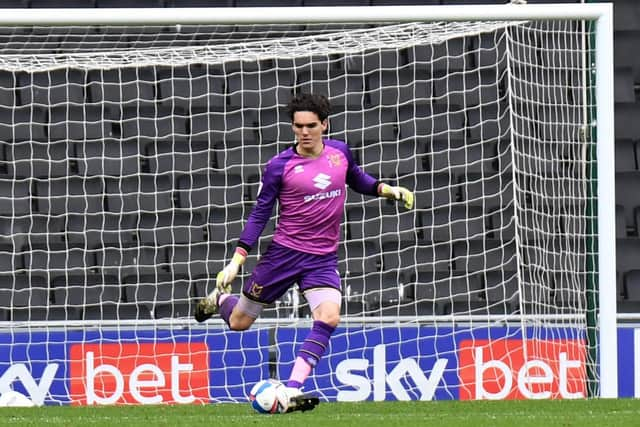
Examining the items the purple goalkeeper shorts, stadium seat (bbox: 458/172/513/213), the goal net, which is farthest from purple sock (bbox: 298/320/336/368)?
stadium seat (bbox: 458/172/513/213)

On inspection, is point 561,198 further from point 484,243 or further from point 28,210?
point 28,210

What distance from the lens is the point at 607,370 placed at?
25.8ft

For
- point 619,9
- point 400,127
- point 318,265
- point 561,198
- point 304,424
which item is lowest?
point 304,424

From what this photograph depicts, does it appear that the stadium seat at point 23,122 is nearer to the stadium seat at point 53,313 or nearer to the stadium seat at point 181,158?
the stadium seat at point 181,158

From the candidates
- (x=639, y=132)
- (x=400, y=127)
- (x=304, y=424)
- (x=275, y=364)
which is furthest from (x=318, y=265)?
(x=639, y=132)

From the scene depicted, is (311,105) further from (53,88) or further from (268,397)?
(53,88)

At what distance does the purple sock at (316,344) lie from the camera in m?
6.57

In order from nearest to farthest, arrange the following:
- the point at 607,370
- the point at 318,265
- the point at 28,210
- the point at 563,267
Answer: the point at 318,265 → the point at 607,370 → the point at 563,267 → the point at 28,210

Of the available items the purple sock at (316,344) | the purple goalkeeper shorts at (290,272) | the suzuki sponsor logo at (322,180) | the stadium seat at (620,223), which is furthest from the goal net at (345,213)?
the suzuki sponsor logo at (322,180)

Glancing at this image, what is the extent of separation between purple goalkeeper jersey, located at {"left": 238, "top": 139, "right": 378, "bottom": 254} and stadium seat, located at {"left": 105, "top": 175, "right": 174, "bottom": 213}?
3.37m

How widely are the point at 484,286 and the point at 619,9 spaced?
9.59ft

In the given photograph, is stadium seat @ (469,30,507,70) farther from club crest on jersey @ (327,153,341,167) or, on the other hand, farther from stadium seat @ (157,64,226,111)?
club crest on jersey @ (327,153,341,167)

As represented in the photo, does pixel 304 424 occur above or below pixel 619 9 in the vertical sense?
below

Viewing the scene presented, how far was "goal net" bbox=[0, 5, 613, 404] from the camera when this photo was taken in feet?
27.9
